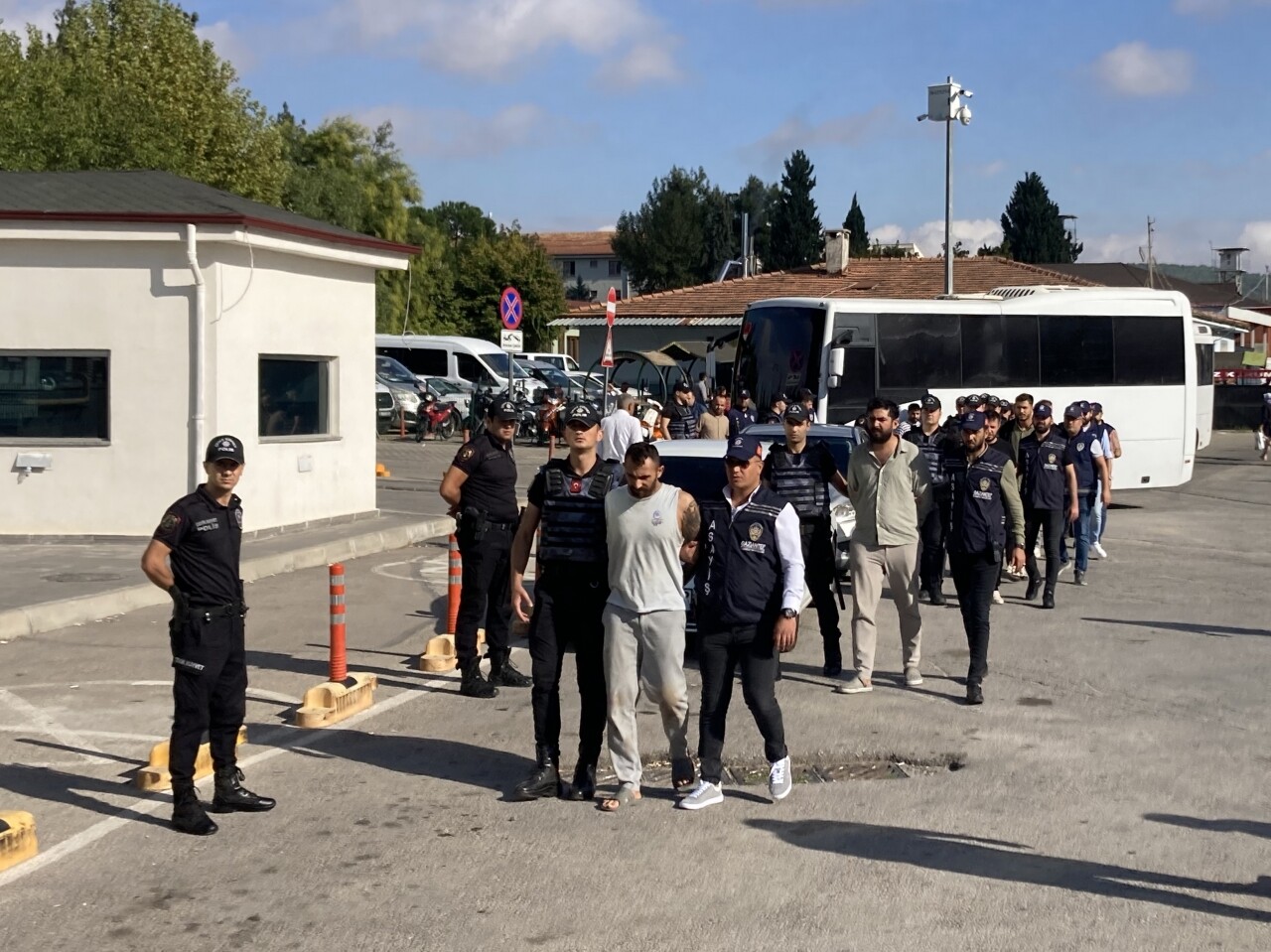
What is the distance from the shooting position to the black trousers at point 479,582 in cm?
959

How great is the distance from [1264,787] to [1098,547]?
9.56 metres

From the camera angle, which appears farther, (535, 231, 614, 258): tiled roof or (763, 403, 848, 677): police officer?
(535, 231, 614, 258): tiled roof

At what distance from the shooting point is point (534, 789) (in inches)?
286

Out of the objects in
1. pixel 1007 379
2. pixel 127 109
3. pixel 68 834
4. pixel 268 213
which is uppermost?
pixel 127 109

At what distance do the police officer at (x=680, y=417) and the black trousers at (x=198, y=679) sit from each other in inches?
507

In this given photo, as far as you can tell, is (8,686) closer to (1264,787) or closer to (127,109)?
(1264,787)

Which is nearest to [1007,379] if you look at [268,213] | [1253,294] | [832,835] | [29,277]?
[268,213]

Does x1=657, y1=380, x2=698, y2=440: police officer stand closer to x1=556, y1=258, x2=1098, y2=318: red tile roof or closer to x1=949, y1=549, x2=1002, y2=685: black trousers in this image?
x1=949, y1=549, x2=1002, y2=685: black trousers

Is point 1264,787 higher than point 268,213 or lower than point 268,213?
lower

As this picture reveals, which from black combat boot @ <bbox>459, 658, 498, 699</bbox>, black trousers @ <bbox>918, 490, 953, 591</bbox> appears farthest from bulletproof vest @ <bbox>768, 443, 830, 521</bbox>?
black trousers @ <bbox>918, 490, 953, 591</bbox>

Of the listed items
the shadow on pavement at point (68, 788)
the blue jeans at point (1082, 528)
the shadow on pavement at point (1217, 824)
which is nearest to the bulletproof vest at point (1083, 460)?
the blue jeans at point (1082, 528)

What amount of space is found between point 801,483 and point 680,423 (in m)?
9.64

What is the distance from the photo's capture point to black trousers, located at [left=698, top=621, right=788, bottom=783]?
283 inches

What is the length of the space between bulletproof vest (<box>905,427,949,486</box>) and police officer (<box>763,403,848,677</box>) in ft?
8.89
